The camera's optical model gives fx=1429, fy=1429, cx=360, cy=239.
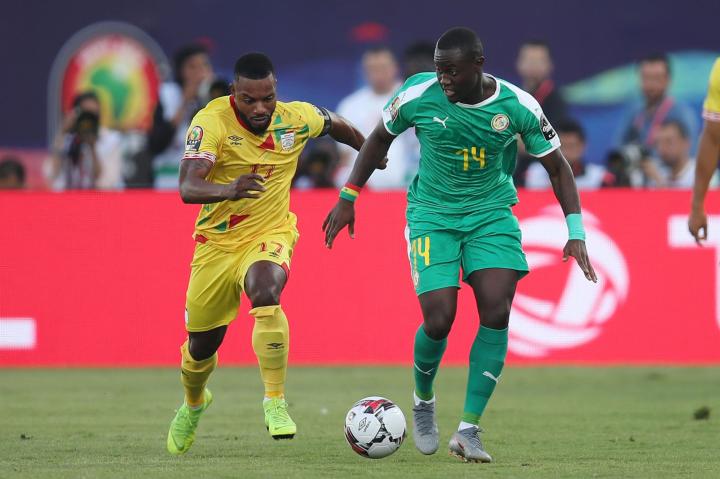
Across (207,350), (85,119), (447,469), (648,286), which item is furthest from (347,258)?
(447,469)

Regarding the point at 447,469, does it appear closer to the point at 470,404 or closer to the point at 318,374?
the point at 470,404

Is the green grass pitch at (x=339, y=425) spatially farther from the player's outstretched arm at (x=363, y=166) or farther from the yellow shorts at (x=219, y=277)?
the player's outstretched arm at (x=363, y=166)

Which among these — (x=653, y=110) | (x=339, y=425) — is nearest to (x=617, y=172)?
(x=653, y=110)

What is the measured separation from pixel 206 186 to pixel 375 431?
1.66 meters

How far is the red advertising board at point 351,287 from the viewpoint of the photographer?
44.3ft

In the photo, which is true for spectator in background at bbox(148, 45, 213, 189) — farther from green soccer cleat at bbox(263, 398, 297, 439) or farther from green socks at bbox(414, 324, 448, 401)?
green soccer cleat at bbox(263, 398, 297, 439)

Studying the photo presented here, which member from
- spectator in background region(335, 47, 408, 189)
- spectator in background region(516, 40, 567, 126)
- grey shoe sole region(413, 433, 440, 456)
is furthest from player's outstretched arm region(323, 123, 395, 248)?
spectator in background region(516, 40, 567, 126)

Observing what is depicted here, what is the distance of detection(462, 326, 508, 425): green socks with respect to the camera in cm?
811

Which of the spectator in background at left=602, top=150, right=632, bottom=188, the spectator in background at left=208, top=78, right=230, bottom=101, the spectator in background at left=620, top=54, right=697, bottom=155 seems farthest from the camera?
the spectator in background at left=620, top=54, right=697, bottom=155

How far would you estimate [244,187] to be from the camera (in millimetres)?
7750

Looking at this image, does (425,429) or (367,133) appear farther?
(367,133)

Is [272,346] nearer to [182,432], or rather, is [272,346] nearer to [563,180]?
[182,432]

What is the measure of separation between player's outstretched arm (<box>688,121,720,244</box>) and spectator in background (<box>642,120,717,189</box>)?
22.0 feet

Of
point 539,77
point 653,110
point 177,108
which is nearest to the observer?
point 177,108
